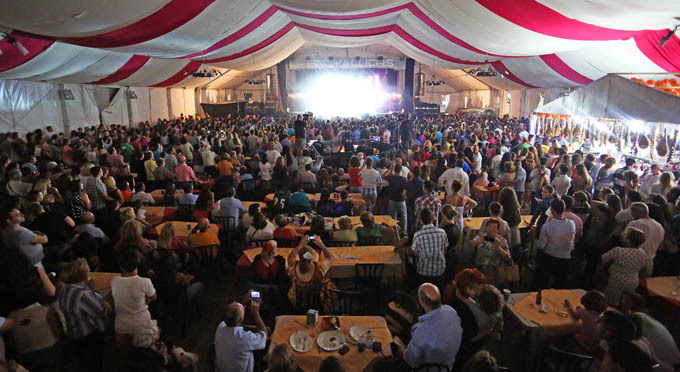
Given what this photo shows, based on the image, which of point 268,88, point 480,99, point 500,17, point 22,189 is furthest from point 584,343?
point 268,88

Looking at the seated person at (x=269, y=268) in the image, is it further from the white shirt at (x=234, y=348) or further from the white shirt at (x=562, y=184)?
the white shirt at (x=562, y=184)

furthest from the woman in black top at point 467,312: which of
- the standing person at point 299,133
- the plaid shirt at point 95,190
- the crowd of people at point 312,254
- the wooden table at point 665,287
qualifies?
the standing person at point 299,133

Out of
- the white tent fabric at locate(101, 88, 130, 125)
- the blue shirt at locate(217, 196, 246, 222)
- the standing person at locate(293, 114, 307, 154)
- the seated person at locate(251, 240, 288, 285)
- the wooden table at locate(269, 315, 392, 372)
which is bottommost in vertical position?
the wooden table at locate(269, 315, 392, 372)

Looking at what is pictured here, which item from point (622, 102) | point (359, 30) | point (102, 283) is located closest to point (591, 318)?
point (102, 283)

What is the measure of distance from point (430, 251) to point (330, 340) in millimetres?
1361

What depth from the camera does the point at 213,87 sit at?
25094 mm

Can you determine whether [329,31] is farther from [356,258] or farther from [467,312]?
[467,312]

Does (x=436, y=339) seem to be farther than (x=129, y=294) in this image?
No

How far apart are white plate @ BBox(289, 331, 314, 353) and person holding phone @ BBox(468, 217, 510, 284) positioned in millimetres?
1933

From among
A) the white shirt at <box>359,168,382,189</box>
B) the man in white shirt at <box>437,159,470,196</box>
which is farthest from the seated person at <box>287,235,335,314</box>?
the man in white shirt at <box>437,159,470,196</box>

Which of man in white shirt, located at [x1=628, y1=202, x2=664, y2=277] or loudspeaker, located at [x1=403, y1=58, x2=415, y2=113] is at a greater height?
loudspeaker, located at [x1=403, y1=58, x2=415, y2=113]

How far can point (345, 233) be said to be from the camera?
4.63 meters

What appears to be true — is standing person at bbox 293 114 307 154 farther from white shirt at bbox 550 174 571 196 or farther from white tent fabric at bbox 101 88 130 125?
white tent fabric at bbox 101 88 130 125

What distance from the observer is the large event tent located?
4254 millimetres
